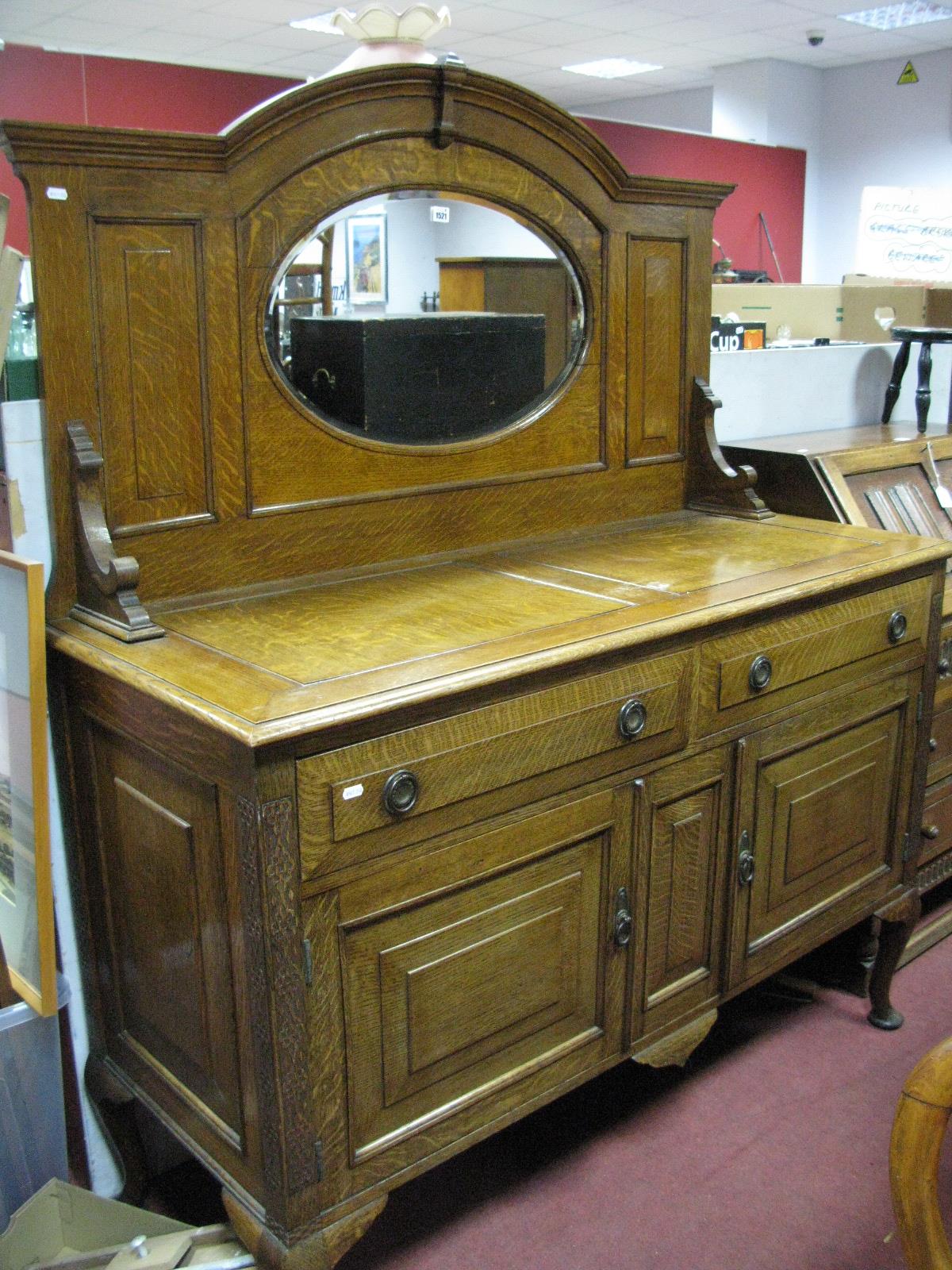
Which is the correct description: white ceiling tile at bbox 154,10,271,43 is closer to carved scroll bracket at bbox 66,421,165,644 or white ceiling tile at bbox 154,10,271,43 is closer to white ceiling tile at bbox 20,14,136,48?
white ceiling tile at bbox 20,14,136,48

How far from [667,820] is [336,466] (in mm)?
789

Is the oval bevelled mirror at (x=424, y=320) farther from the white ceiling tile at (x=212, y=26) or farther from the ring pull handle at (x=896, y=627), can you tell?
the white ceiling tile at (x=212, y=26)

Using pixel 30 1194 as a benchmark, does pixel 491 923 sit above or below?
above

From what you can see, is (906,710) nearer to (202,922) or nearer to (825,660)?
(825,660)

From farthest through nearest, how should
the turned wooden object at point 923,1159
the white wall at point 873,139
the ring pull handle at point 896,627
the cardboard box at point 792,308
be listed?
the white wall at point 873,139 → the cardboard box at point 792,308 → the ring pull handle at point 896,627 → the turned wooden object at point 923,1159

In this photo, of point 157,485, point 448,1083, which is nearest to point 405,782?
point 448,1083

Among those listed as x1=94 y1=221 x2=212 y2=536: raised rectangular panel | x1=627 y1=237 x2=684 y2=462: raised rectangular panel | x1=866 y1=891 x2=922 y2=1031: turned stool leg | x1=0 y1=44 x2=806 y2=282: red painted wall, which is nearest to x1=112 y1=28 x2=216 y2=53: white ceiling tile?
x1=0 y1=44 x2=806 y2=282: red painted wall

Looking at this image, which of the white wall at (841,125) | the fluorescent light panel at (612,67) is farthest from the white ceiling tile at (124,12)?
the white wall at (841,125)

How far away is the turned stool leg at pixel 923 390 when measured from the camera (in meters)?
3.27

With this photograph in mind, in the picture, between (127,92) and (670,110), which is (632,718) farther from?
(670,110)

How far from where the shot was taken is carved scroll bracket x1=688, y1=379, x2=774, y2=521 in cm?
254

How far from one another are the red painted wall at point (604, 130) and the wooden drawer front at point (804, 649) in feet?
16.7

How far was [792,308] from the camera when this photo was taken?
4.09 m

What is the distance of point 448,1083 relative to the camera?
1722 millimetres
